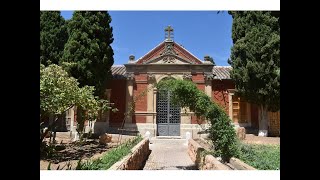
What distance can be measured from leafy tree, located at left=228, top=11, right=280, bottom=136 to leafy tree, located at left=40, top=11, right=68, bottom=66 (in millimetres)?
7457

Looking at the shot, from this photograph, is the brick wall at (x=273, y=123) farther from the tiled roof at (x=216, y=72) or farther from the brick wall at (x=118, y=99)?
the brick wall at (x=118, y=99)

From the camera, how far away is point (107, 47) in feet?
45.9

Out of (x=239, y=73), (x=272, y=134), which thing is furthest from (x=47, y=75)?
(x=272, y=134)

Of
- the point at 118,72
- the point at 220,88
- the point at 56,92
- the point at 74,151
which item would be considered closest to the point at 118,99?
the point at 118,72

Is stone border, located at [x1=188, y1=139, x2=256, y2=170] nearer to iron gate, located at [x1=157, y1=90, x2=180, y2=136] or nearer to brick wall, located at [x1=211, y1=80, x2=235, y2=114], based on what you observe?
iron gate, located at [x1=157, y1=90, x2=180, y2=136]

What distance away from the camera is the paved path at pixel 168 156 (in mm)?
8453

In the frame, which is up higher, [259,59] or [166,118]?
[259,59]

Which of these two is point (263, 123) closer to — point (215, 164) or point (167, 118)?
point (167, 118)

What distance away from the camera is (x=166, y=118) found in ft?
49.9

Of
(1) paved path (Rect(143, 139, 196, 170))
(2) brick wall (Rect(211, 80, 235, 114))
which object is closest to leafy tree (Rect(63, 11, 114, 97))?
(1) paved path (Rect(143, 139, 196, 170))

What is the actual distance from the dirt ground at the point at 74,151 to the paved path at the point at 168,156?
1397 mm

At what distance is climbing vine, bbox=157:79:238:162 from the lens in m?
7.65

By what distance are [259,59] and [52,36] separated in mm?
8653
